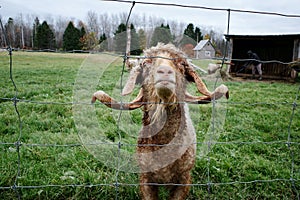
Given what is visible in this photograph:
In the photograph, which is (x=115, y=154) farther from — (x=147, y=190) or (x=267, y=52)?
(x=267, y=52)

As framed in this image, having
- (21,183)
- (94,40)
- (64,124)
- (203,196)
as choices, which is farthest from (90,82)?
(203,196)

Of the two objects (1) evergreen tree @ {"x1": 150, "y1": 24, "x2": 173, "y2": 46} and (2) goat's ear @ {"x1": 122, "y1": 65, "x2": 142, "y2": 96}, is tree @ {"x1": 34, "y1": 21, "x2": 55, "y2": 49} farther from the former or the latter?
(2) goat's ear @ {"x1": 122, "y1": 65, "x2": 142, "y2": 96}

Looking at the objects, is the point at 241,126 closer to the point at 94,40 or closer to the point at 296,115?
the point at 296,115

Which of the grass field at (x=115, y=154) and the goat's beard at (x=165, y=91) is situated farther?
the grass field at (x=115, y=154)

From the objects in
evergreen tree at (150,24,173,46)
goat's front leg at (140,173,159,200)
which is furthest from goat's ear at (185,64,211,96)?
goat's front leg at (140,173,159,200)

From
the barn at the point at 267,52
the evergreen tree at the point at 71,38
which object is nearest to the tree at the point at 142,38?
the evergreen tree at the point at 71,38

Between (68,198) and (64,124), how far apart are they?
6.22ft

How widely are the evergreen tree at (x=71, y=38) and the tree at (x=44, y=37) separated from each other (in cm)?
68

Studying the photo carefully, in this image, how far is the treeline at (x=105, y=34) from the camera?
9.66 ft

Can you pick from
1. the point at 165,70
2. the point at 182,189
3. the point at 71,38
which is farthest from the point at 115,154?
the point at 71,38

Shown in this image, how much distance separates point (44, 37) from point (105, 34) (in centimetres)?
187

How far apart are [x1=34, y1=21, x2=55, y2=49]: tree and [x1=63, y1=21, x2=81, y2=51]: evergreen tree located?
2.22 ft

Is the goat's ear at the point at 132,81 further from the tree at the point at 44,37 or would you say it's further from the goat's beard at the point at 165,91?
the tree at the point at 44,37

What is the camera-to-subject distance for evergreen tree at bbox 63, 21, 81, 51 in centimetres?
778
